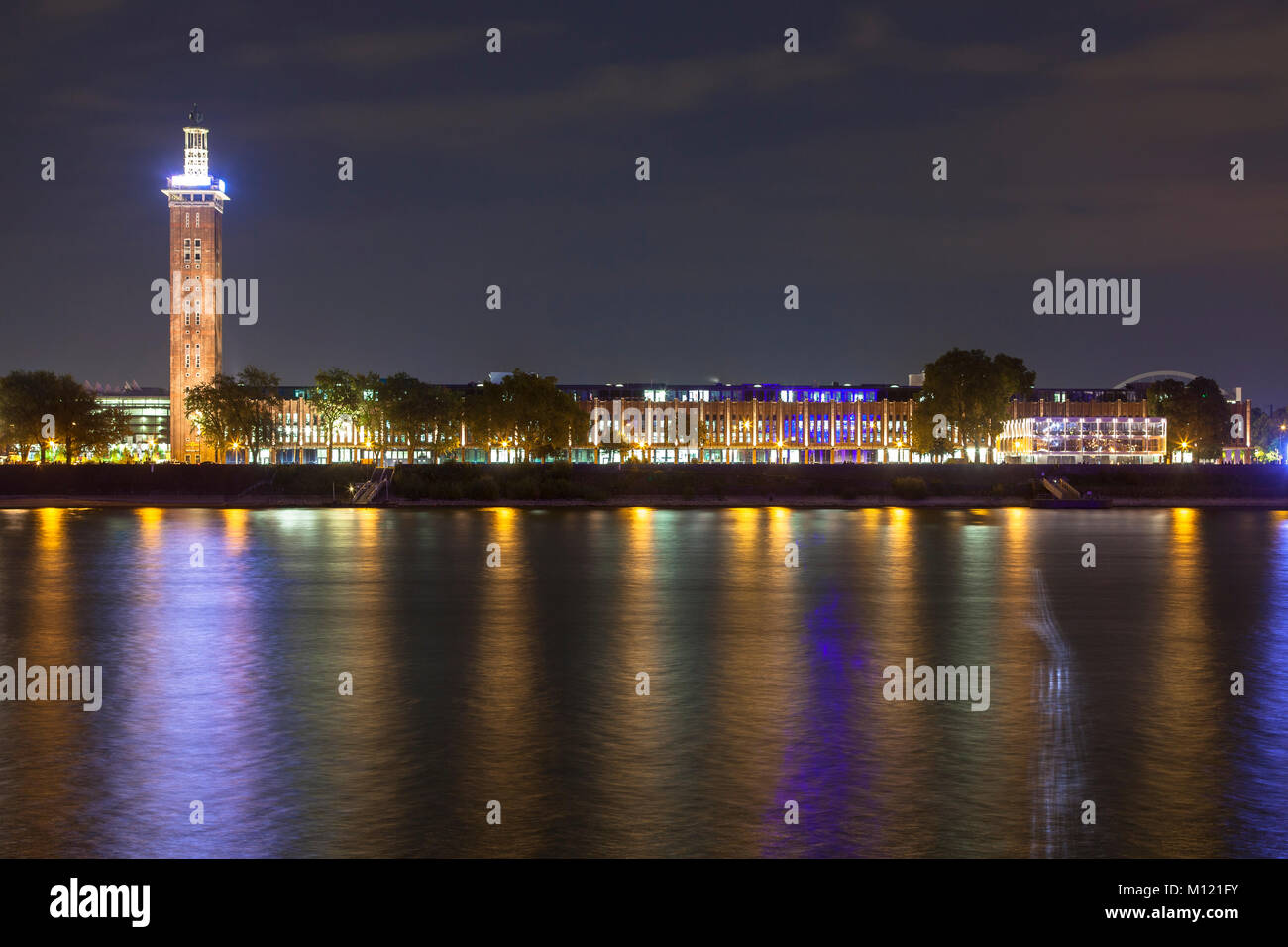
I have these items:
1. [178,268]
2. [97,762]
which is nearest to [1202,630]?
[97,762]

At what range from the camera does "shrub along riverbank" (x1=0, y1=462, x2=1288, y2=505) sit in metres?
93.3

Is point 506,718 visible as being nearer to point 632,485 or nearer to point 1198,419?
point 632,485

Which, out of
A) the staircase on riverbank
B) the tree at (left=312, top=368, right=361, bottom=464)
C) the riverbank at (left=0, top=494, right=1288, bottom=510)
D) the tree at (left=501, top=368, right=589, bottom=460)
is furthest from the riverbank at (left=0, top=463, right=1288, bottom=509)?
the tree at (left=312, top=368, right=361, bottom=464)

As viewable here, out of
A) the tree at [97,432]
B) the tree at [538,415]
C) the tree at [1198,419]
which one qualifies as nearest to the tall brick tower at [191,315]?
the tree at [97,432]

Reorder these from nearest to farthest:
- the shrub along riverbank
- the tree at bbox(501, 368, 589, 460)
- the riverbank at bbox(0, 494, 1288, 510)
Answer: the riverbank at bbox(0, 494, 1288, 510) → the shrub along riverbank → the tree at bbox(501, 368, 589, 460)

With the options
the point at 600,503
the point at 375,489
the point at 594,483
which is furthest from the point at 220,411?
the point at 600,503

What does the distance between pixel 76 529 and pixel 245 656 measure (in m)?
42.8

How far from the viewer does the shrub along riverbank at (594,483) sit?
306 ft

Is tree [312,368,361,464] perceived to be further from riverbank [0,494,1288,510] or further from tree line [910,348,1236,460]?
tree line [910,348,1236,460]

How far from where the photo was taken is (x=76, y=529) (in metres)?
59.4

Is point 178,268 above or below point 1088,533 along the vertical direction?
above

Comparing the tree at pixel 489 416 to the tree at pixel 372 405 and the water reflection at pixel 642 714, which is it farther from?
the water reflection at pixel 642 714

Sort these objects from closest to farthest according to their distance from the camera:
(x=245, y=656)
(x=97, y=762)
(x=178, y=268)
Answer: (x=97, y=762) < (x=245, y=656) < (x=178, y=268)

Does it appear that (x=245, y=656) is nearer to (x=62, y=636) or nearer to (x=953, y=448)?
(x=62, y=636)
